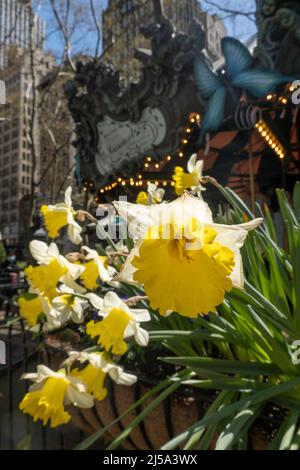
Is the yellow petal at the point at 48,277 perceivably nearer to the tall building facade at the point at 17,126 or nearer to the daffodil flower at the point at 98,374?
the daffodil flower at the point at 98,374

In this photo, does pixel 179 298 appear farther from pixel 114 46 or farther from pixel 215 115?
pixel 114 46

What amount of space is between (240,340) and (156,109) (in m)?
5.58

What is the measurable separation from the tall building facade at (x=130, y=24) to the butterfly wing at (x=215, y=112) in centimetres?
847

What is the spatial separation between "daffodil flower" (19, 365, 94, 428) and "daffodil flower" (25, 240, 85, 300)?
0.26 meters

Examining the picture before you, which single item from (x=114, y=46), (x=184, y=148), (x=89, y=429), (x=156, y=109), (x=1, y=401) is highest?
(x=114, y=46)

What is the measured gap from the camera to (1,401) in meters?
2.66

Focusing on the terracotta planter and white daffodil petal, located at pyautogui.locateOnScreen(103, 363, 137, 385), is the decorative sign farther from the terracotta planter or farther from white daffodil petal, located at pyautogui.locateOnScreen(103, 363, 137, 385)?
white daffodil petal, located at pyautogui.locateOnScreen(103, 363, 137, 385)

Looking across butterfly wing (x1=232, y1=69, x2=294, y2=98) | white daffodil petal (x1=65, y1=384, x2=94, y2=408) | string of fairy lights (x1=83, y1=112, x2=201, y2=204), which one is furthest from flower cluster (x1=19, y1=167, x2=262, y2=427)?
butterfly wing (x1=232, y1=69, x2=294, y2=98)

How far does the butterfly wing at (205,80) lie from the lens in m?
5.22

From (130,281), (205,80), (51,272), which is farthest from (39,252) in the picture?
(205,80)

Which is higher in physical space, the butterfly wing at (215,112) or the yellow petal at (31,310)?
the butterfly wing at (215,112)

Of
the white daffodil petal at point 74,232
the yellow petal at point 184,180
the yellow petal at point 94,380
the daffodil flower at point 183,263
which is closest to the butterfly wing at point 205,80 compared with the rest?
the yellow petal at point 184,180
